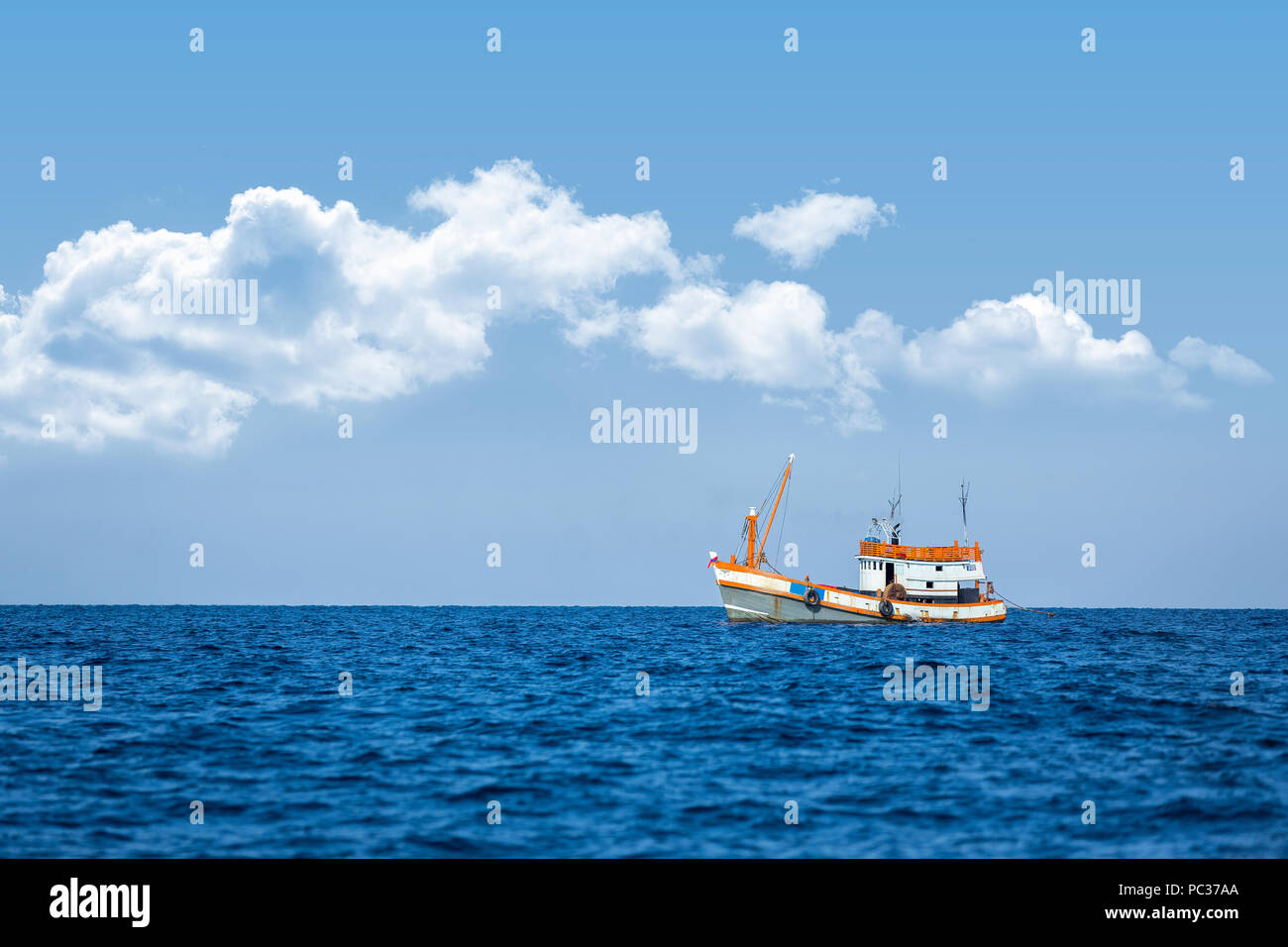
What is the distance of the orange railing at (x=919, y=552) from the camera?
74438mm

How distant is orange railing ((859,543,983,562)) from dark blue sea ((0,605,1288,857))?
36581 millimetres

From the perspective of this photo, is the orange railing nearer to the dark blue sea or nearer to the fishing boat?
the fishing boat

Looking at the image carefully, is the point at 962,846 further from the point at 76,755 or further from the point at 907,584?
the point at 907,584

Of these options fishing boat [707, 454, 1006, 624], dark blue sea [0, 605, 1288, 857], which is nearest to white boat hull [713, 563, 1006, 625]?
fishing boat [707, 454, 1006, 624]

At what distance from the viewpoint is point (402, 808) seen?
1520 cm


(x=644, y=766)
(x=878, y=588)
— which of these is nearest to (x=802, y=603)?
(x=878, y=588)

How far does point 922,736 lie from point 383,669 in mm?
24984

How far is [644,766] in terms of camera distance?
1859cm

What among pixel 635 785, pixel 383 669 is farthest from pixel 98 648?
pixel 635 785

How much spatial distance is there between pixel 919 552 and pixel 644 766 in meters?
60.4

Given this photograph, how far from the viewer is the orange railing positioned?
74.4 m

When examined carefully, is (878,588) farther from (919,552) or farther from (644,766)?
(644,766)
